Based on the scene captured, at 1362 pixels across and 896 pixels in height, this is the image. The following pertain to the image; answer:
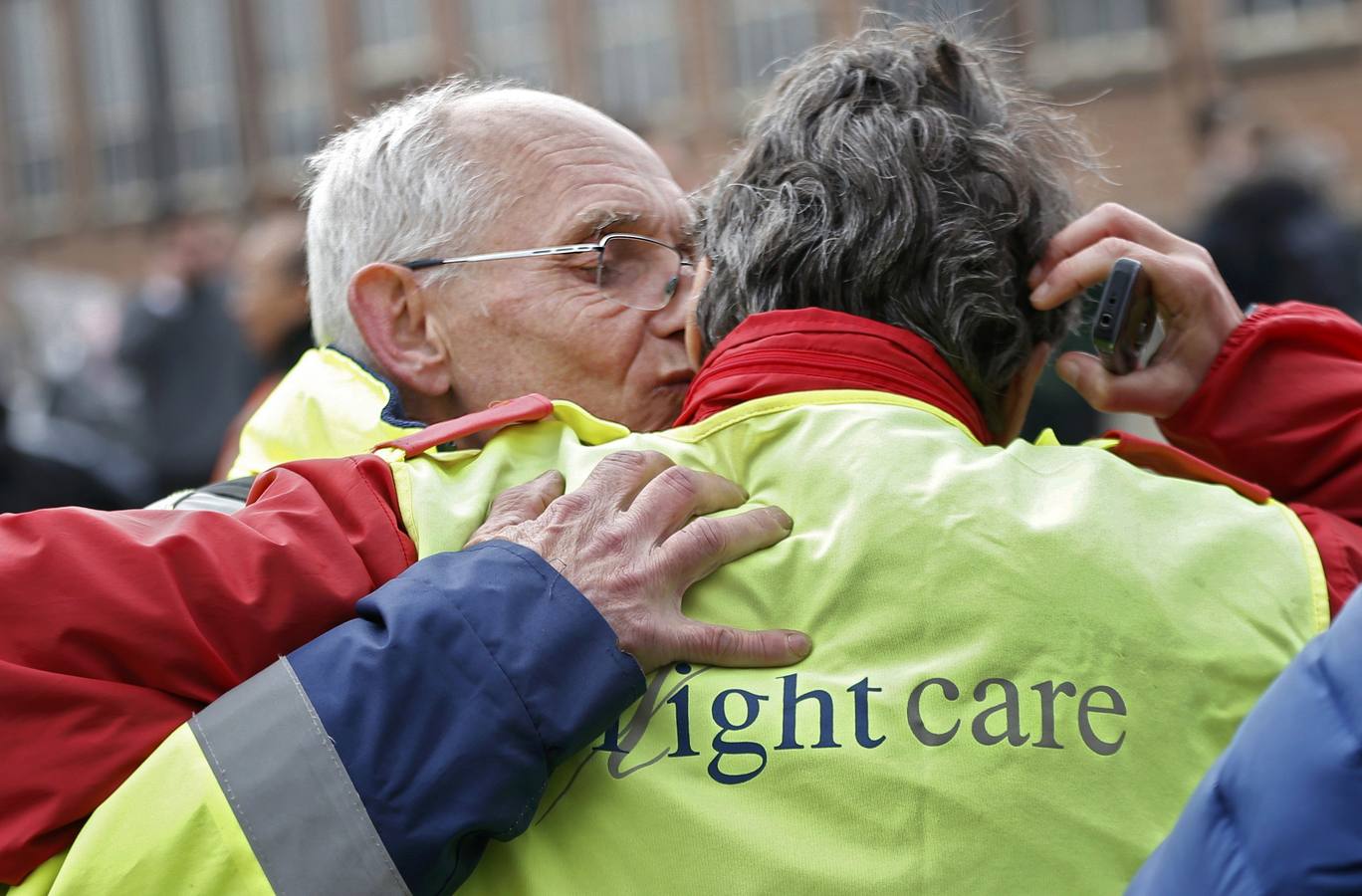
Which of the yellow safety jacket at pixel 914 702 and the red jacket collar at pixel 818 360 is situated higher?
the red jacket collar at pixel 818 360

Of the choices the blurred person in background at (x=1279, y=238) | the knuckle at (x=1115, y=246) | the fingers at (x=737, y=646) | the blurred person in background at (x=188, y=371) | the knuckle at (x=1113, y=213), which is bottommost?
the blurred person in background at (x=188, y=371)

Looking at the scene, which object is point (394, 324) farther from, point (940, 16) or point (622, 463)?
point (940, 16)

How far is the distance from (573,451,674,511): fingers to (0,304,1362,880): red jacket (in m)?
0.12

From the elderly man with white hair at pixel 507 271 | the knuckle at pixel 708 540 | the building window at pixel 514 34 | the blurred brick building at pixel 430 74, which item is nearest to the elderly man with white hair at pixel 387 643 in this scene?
the knuckle at pixel 708 540

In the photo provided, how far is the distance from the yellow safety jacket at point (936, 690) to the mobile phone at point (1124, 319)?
0.35 m

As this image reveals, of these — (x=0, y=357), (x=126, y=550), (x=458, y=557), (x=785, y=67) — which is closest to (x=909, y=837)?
(x=458, y=557)

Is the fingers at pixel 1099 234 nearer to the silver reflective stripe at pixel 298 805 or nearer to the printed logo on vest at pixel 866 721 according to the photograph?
the printed logo on vest at pixel 866 721

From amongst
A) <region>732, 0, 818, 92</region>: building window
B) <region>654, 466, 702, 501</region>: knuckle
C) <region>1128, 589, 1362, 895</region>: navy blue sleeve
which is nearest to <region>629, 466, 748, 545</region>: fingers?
<region>654, 466, 702, 501</region>: knuckle

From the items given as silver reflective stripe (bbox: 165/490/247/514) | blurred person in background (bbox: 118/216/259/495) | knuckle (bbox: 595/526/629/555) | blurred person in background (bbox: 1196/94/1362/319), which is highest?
knuckle (bbox: 595/526/629/555)

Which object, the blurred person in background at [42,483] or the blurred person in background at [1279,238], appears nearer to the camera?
the blurred person in background at [42,483]

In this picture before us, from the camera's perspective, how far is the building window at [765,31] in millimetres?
18172

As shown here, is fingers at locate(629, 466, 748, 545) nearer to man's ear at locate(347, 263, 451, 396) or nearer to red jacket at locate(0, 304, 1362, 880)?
red jacket at locate(0, 304, 1362, 880)

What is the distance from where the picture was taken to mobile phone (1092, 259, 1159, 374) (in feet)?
7.11

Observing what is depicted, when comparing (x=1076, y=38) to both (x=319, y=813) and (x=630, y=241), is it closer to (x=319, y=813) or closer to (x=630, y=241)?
(x=630, y=241)
